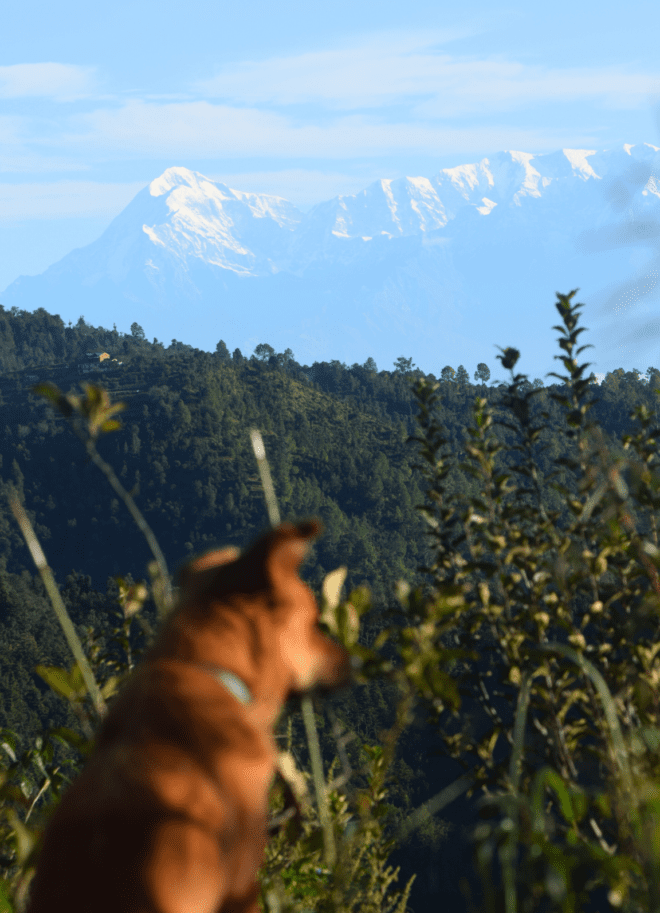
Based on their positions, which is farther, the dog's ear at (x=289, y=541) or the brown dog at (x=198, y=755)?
the dog's ear at (x=289, y=541)

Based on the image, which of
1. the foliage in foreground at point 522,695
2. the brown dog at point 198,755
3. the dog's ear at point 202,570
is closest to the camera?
the brown dog at point 198,755

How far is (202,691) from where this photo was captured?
133 cm

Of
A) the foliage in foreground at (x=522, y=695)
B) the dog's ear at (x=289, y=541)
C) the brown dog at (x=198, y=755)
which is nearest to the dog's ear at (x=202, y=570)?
the brown dog at (x=198, y=755)

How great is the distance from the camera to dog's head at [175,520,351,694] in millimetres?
1391

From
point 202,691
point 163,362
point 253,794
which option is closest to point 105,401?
point 202,691

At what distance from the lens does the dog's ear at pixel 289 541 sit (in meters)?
1.38

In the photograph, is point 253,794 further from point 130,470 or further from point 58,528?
point 58,528

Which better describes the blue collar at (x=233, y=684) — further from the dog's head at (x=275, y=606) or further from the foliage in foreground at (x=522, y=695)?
the foliage in foreground at (x=522, y=695)

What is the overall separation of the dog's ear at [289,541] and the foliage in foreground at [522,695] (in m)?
0.21

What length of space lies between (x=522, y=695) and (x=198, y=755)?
2.16ft

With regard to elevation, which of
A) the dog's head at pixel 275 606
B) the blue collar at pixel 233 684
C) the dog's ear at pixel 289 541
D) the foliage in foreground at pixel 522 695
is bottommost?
the foliage in foreground at pixel 522 695

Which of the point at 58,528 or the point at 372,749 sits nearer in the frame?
the point at 372,749

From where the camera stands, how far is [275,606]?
4.64 feet

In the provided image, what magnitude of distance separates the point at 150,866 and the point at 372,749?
1769 mm
